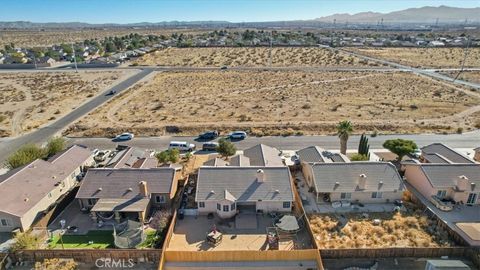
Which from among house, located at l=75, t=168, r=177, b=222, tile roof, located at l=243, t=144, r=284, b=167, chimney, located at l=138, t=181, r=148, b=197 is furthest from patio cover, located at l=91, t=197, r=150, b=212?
tile roof, located at l=243, t=144, r=284, b=167

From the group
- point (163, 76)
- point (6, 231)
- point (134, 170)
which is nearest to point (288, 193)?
point (134, 170)

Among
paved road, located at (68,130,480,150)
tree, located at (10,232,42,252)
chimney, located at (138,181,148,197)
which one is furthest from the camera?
paved road, located at (68,130,480,150)

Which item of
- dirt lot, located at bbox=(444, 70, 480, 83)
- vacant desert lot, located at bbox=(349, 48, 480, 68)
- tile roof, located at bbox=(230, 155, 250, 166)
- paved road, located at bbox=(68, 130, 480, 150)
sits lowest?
paved road, located at bbox=(68, 130, 480, 150)

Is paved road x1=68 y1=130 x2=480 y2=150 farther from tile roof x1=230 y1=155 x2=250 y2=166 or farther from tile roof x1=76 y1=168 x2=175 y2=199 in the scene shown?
tile roof x1=76 y1=168 x2=175 y2=199

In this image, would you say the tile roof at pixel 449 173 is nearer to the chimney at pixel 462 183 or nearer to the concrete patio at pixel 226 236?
the chimney at pixel 462 183

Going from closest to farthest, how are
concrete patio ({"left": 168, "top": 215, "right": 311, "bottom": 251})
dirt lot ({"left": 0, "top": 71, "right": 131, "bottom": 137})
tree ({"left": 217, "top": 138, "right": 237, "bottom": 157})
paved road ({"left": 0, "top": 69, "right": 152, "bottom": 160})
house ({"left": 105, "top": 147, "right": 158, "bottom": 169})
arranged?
concrete patio ({"left": 168, "top": 215, "right": 311, "bottom": 251}), house ({"left": 105, "top": 147, "right": 158, "bottom": 169}), tree ({"left": 217, "top": 138, "right": 237, "bottom": 157}), paved road ({"left": 0, "top": 69, "right": 152, "bottom": 160}), dirt lot ({"left": 0, "top": 71, "right": 131, "bottom": 137})

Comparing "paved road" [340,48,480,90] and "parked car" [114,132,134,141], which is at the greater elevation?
"paved road" [340,48,480,90]
